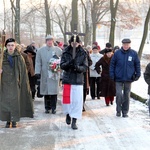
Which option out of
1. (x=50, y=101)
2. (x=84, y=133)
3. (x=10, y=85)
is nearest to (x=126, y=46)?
(x=50, y=101)

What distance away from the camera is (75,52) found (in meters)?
7.70

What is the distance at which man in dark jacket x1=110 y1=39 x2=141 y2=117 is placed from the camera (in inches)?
352

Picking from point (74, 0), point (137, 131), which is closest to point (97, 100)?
point (137, 131)

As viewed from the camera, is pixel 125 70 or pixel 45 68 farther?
pixel 45 68

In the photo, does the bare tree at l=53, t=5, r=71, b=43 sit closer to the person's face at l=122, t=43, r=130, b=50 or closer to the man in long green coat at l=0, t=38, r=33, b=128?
the person's face at l=122, t=43, r=130, b=50

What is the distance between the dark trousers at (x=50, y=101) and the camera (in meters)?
9.43

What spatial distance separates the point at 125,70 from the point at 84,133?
2.22 metres

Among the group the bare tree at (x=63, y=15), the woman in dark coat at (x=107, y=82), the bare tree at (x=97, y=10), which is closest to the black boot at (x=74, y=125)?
the woman in dark coat at (x=107, y=82)

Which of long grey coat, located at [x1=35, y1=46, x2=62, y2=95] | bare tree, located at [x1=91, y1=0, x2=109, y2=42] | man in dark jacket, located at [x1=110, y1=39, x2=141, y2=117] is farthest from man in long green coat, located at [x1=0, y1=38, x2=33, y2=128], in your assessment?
bare tree, located at [x1=91, y1=0, x2=109, y2=42]

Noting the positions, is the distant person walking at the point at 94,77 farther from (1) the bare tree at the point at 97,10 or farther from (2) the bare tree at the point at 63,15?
(2) the bare tree at the point at 63,15

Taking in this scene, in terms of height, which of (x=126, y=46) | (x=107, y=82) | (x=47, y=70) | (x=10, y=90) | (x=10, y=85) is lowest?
(x=107, y=82)

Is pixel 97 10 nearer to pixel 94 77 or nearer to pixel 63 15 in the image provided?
pixel 63 15

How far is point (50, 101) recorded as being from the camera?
31.6 feet

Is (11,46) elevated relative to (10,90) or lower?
elevated
